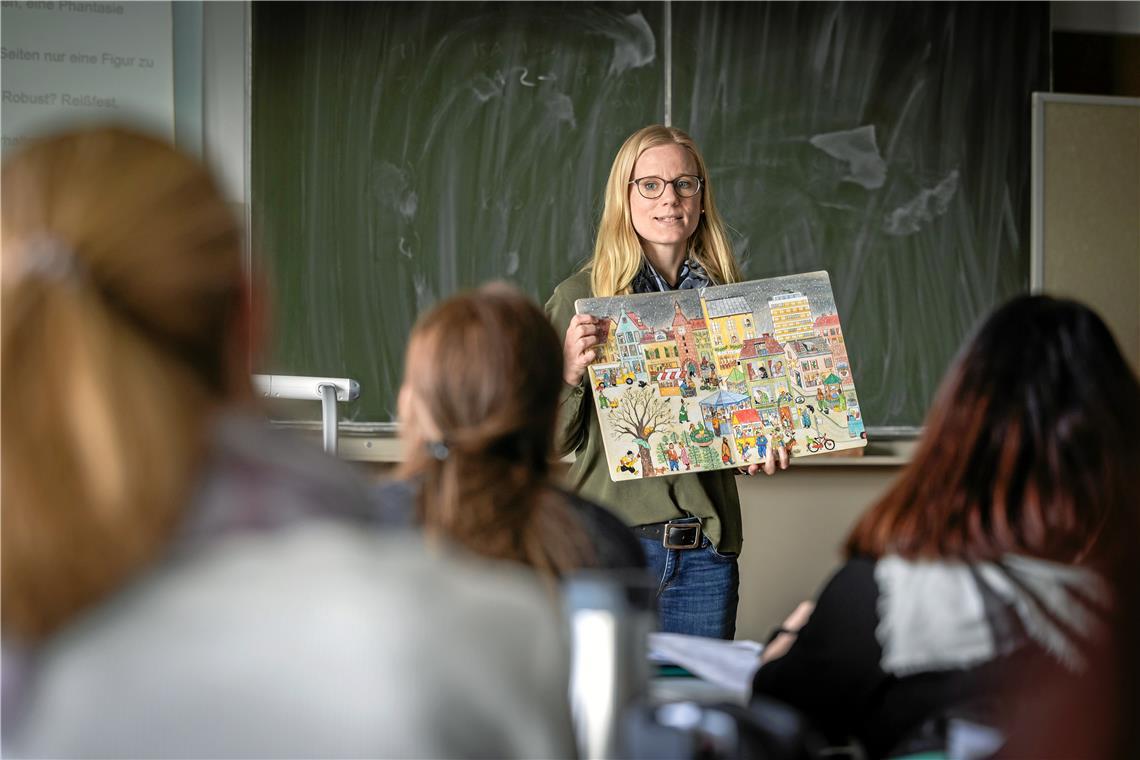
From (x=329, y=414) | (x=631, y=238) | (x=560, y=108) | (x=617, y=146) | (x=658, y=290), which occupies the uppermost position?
(x=560, y=108)

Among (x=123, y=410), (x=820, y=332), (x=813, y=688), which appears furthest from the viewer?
(x=820, y=332)

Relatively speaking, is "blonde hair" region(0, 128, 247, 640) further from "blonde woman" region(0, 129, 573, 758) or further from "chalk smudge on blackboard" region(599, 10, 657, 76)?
"chalk smudge on blackboard" region(599, 10, 657, 76)

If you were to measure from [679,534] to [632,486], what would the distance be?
0.45 ft

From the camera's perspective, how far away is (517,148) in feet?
11.4

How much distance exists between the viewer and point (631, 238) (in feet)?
7.64

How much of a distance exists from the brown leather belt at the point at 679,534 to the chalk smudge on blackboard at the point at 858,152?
1947mm

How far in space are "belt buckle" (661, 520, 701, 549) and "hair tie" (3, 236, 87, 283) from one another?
1.54 metres

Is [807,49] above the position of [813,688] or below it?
above

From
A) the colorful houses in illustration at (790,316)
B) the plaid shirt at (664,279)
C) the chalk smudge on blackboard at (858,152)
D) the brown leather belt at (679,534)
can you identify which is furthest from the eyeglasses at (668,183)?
the chalk smudge on blackboard at (858,152)

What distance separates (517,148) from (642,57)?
1.60 feet

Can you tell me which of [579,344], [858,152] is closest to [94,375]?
[579,344]

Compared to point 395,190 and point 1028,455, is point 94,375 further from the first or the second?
point 395,190

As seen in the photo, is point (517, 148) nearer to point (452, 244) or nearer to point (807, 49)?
point (452, 244)

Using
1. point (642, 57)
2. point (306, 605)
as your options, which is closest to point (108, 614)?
point (306, 605)
